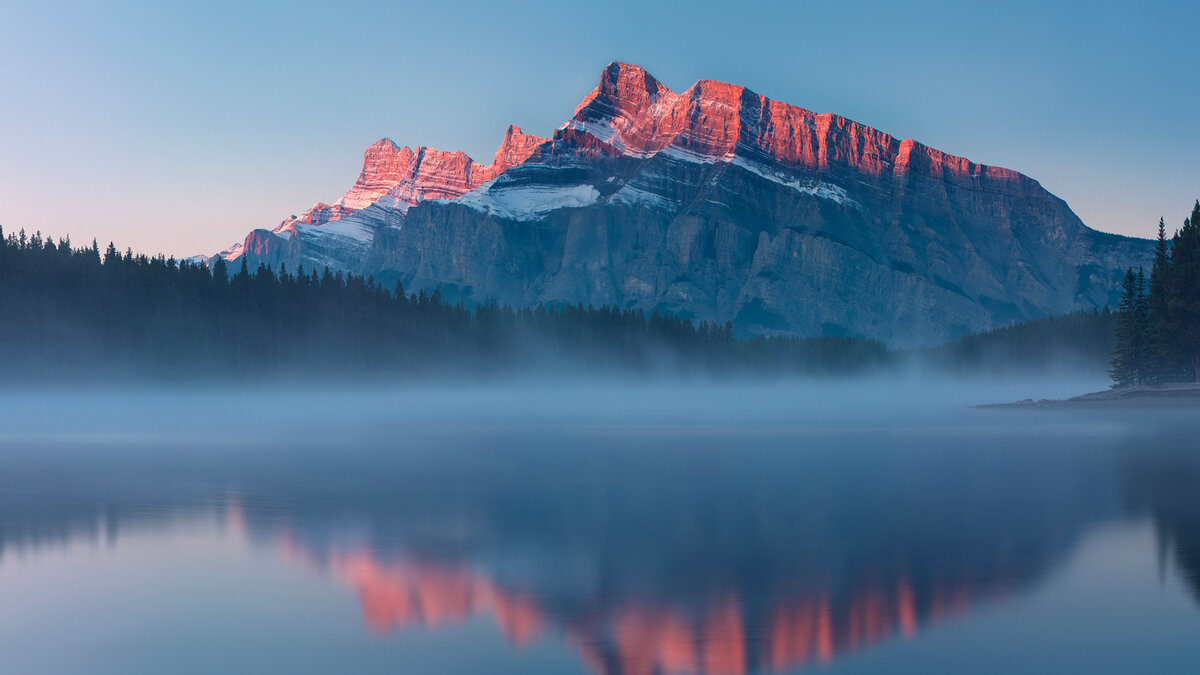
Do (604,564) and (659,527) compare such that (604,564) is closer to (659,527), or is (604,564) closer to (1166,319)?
(659,527)

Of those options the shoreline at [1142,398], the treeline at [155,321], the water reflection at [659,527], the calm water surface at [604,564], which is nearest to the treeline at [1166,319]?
the shoreline at [1142,398]

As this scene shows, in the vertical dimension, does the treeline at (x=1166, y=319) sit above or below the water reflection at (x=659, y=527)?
above

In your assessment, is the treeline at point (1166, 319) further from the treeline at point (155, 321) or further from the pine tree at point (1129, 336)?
the treeline at point (155, 321)

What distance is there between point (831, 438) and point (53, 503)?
45.2m

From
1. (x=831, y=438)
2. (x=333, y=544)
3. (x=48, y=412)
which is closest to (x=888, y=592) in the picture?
(x=333, y=544)

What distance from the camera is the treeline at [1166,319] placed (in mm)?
96688

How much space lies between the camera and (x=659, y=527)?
24.9 m

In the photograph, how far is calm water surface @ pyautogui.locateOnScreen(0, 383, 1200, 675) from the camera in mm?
13844

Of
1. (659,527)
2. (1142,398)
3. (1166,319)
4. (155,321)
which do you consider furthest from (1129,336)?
(155,321)

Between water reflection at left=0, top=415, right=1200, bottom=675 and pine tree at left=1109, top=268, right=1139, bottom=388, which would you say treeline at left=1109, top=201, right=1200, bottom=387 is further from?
water reflection at left=0, top=415, right=1200, bottom=675

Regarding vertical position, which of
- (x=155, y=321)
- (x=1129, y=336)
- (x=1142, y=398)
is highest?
(x=155, y=321)

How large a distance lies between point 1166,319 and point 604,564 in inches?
3849

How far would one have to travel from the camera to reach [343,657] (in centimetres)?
1379

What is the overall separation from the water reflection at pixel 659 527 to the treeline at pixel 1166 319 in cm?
5454
